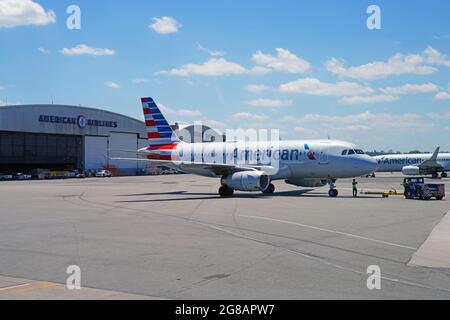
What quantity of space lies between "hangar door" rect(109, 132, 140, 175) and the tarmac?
73.9 meters

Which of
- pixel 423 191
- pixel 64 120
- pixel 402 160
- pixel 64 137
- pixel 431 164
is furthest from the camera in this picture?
pixel 64 137

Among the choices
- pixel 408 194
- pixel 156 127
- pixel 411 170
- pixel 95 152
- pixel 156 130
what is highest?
pixel 156 127

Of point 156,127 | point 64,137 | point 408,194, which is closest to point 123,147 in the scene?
point 64,137

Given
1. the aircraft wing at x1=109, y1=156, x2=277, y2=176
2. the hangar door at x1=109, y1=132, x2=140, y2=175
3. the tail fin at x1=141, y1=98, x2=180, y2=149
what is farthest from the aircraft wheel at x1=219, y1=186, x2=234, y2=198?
the hangar door at x1=109, y1=132, x2=140, y2=175

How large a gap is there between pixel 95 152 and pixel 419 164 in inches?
2198

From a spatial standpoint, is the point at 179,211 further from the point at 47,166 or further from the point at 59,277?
the point at 47,166

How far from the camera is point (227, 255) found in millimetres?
11773

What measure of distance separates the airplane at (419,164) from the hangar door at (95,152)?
4952 centimetres

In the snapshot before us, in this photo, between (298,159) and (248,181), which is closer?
(248,181)

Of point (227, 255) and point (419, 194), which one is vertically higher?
point (419, 194)

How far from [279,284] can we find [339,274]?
4.96ft

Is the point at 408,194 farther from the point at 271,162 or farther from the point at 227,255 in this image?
the point at 227,255
